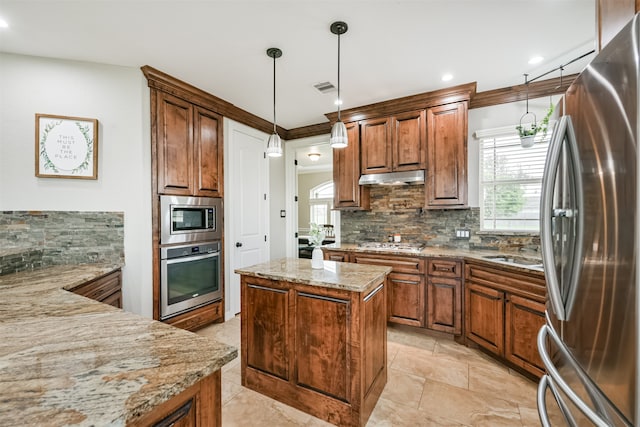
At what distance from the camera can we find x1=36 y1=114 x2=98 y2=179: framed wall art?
2350mm

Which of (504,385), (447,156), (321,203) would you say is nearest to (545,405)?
(504,385)

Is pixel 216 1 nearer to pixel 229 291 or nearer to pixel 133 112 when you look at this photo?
pixel 133 112

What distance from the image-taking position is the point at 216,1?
5.96 ft

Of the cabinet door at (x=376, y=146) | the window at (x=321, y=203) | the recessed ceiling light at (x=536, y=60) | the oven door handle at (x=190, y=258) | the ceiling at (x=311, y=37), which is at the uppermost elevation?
the ceiling at (x=311, y=37)

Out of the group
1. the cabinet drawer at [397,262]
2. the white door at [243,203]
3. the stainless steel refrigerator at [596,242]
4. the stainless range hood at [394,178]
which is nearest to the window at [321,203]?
the white door at [243,203]

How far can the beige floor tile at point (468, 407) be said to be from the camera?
182cm

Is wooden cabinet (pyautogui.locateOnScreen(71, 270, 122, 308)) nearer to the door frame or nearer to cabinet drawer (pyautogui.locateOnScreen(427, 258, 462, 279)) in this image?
the door frame

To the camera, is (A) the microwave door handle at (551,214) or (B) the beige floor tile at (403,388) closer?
(A) the microwave door handle at (551,214)

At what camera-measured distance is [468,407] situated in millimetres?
1940

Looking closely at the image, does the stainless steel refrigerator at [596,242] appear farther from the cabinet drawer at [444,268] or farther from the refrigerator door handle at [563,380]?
the cabinet drawer at [444,268]

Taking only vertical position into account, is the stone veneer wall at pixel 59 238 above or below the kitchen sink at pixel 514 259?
above

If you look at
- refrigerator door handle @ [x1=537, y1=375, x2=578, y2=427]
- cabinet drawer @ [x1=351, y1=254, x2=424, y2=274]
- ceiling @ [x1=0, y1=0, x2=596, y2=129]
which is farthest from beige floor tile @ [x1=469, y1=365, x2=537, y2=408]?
ceiling @ [x1=0, y1=0, x2=596, y2=129]

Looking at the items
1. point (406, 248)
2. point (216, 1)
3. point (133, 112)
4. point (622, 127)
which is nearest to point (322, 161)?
point (406, 248)

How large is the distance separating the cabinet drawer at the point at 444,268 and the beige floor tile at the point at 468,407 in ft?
3.44
